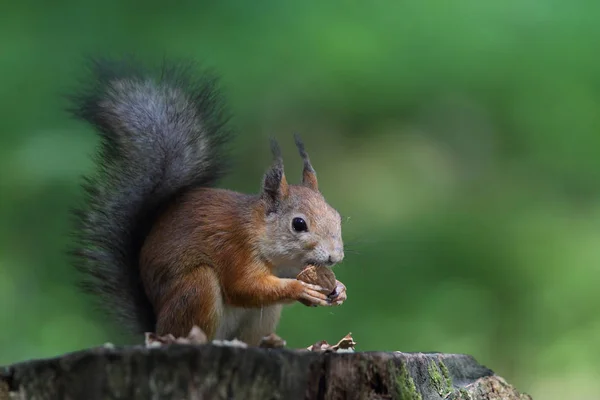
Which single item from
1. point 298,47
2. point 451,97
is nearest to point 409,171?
point 451,97

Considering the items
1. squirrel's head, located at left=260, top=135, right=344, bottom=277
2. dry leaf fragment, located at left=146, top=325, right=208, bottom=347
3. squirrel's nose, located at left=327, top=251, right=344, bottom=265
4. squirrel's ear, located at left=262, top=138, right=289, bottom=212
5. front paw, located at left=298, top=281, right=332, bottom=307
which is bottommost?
dry leaf fragment, located at left=146, top=325, right=208, bottom=347

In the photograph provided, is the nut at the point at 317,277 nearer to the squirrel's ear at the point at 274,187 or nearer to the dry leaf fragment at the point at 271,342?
the squirrel's ear at the point at 274,187

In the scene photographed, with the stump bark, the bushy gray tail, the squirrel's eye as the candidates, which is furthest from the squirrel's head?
the stump bark

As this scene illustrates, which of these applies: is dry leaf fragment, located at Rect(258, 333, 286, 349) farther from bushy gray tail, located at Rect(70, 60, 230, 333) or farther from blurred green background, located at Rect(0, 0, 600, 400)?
blurred green background, located at Rect(0, 0, 600, 400)

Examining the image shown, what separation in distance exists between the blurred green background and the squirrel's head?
0.94 meters

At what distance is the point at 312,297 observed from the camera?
225cm

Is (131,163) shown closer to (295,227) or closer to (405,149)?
(295,227)

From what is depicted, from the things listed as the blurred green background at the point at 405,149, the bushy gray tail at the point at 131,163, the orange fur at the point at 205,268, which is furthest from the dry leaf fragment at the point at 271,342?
the blurred green background at the point at 405,149

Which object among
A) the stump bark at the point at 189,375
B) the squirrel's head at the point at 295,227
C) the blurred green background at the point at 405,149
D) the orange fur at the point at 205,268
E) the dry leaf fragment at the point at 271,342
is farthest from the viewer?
the blurred green background at the point at 405,149

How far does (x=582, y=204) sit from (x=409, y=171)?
0.75 metres

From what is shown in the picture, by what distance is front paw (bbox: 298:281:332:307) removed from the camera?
Result: 224cm

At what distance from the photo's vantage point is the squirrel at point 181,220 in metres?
2.29

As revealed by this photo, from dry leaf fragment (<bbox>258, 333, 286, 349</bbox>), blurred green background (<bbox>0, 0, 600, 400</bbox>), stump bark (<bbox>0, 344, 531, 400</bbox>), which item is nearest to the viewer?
stump bark (<bbox>0, 344, 531, 400</bbox>)

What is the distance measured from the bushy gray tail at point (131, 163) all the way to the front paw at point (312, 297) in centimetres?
51
